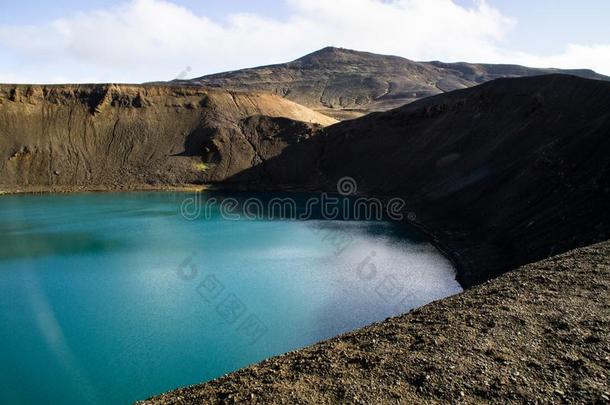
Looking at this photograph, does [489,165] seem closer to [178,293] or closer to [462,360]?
[178,293]

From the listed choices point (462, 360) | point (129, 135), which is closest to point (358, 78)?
point (129, 135)

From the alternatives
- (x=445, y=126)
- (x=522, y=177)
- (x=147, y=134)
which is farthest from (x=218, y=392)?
(x=147, y=134)

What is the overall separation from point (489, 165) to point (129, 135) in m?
40.0

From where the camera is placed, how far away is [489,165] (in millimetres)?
34812

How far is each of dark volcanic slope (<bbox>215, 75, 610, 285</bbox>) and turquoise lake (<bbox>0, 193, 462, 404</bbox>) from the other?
3.13 metres

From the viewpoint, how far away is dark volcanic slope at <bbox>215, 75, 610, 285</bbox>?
22.6 metres

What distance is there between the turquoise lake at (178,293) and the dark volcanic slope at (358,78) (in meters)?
74.6

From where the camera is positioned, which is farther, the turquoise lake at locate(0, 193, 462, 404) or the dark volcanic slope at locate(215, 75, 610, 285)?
the dark volcanic slope at locate(215, 75, 610, 285)

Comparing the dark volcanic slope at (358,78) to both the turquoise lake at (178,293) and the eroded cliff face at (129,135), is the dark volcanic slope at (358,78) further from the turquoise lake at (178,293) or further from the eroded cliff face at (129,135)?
the turquoise lake at (178,293)

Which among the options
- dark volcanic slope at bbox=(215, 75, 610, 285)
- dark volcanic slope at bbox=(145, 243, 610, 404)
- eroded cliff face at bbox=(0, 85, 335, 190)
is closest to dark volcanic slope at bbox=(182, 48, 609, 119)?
→ eroded cliff face at bbox=(0, 85, 335, 190)

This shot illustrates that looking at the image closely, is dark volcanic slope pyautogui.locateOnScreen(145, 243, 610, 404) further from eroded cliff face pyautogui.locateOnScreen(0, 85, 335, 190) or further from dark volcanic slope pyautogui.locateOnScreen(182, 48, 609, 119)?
dark volcanic slope pyautogui.locateOnScreen(182, 48, 609, 119)

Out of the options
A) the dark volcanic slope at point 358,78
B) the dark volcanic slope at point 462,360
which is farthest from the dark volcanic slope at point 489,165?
the dark volcanic slope at point 358,78

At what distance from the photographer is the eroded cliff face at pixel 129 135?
175 ft

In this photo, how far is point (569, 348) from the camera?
33.1 ft
